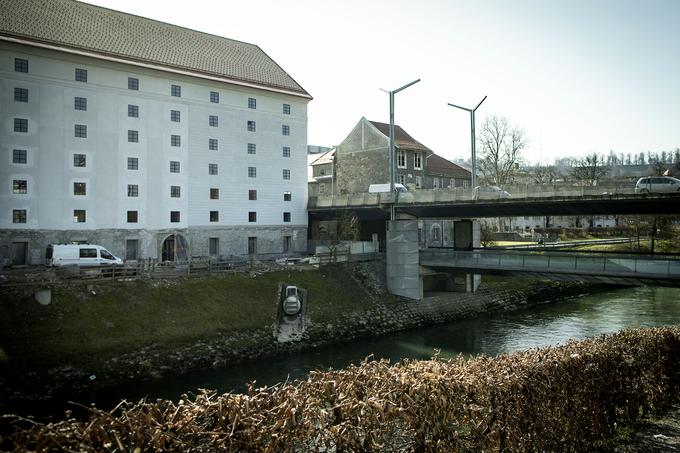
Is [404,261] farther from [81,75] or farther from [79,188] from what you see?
[81,75]

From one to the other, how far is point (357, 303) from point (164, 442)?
114 ft

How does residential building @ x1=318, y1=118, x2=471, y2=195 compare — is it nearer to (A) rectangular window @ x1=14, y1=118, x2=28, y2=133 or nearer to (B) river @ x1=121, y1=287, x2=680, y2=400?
(B) river @ x1=121, y1=287, x2=680, y2=400

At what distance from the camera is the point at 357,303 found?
4091 cm

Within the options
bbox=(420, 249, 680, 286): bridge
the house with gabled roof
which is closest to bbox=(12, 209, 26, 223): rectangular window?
bbox=(420, 249, 680, 286): bridge

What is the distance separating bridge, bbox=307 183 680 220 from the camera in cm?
3451

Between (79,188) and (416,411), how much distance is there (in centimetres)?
4059

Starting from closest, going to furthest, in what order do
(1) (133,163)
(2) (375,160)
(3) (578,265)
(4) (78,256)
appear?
1. (3) (578,265)
2. (4) (78,256)
3. (1) (133,163)
4. (2) (375,160)

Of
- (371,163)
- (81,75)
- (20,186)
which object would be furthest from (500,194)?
(20,186)

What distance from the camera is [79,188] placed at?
138ft

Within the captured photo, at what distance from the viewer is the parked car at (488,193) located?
39.1 m

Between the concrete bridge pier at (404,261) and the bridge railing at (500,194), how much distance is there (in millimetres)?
2584

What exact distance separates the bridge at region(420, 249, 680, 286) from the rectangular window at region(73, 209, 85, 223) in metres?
30.2

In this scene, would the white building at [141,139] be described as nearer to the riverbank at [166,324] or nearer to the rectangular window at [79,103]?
the rectangular window at [79,103]

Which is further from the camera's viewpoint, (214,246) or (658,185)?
(214,246)
